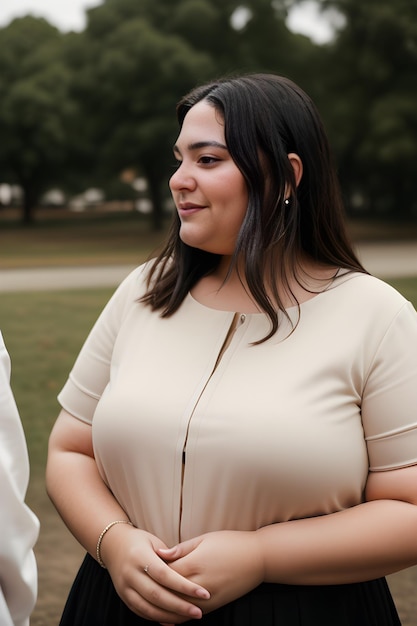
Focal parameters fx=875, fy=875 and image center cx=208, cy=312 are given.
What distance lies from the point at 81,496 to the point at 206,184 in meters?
0.77

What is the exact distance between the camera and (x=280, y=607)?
1884mm

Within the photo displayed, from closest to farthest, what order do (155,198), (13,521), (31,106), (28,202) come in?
(13,521)
(31,106)
(155,198)
(28,202)

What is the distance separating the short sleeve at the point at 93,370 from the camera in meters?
2.16

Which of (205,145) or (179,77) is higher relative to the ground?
(179,77)

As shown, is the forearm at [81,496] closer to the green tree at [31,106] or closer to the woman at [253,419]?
the woman at [253,419]

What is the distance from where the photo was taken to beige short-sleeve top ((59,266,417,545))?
1.83 metres

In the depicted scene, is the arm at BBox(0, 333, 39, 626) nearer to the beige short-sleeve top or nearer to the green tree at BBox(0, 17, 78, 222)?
the beige short-sleeve top

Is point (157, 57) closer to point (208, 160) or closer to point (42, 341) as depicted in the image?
point (42, 341)

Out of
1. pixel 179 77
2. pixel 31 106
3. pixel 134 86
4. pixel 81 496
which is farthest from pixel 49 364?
pixel 31 106

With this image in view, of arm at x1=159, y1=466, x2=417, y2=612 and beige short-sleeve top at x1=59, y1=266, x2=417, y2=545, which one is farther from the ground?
beige short-sleeve top at x1=59, y1=266, x2=417, y2=545

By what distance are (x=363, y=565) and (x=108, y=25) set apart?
30.3 meters

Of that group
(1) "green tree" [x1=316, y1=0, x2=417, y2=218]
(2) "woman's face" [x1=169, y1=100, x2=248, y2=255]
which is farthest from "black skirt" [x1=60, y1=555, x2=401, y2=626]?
(1) "green tree" [x1=316, y1=0, x2=417, y2=218]

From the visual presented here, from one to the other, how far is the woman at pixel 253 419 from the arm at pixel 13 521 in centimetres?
34

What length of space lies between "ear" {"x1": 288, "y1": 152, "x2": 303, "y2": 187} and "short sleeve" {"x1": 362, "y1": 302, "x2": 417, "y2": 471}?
0.41 metres
